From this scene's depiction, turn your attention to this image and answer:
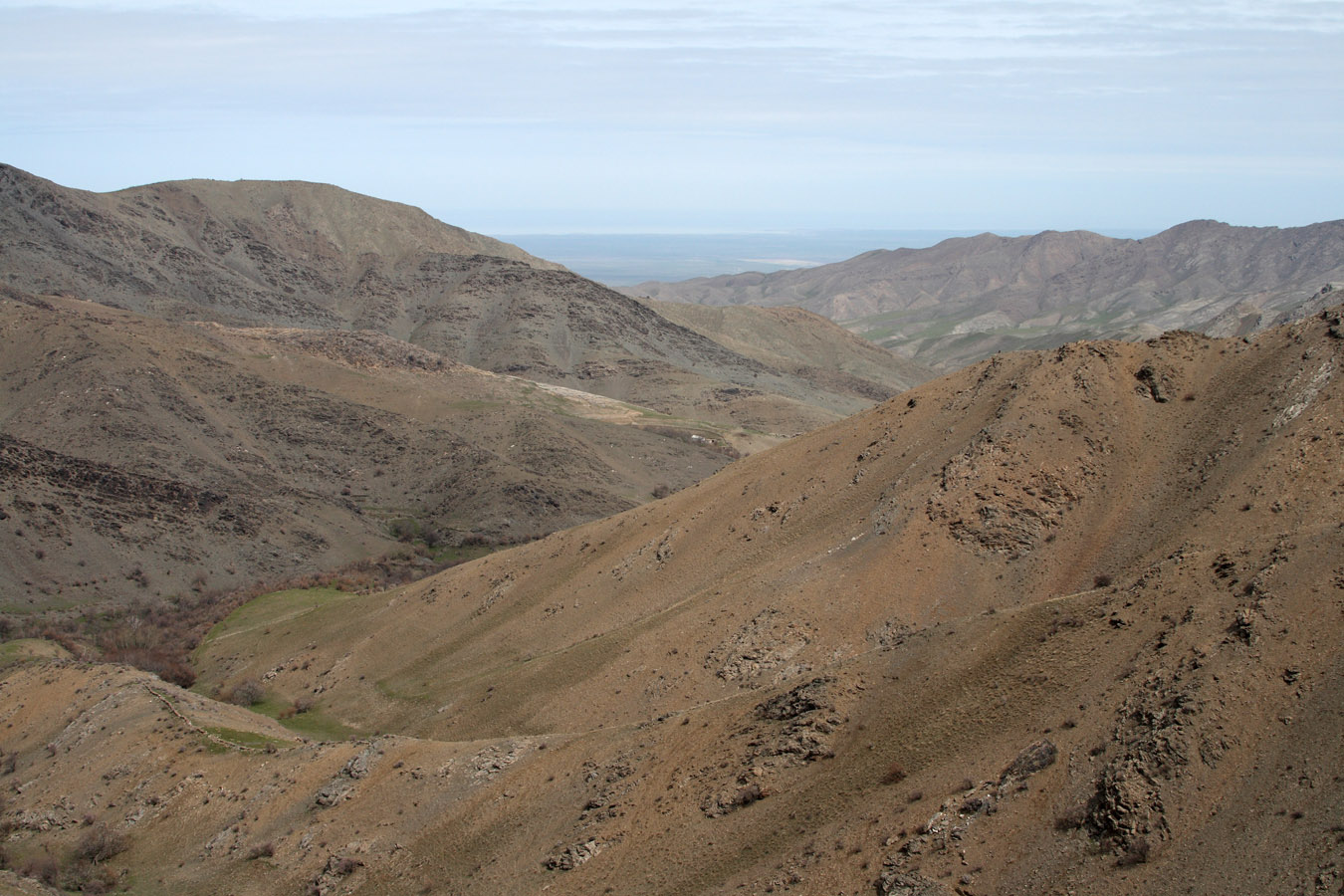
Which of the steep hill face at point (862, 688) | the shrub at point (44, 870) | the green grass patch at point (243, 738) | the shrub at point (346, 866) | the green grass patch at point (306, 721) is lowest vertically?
the green grass patch at point (306, 721)

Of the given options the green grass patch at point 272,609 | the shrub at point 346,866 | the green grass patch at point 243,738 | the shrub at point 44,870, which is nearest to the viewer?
the shrub at point 346,866

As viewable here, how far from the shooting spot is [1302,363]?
3459 cm

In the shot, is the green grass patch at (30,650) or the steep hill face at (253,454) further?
the steep hill face at (253,454)

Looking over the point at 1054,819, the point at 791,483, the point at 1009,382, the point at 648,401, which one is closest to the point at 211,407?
the point at 648,401

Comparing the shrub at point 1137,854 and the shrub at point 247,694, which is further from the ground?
the shrub at point 1137,854

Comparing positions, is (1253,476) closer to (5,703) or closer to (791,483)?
(791,483)

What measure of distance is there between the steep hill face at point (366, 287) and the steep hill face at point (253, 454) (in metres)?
23.5

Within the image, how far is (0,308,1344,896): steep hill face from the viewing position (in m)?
18.1

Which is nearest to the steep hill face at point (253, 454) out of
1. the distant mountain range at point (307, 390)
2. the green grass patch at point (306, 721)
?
the distant mountain range at point (307, 390)

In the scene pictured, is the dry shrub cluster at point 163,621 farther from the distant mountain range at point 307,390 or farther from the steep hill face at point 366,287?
the steep hill face at point 366,287

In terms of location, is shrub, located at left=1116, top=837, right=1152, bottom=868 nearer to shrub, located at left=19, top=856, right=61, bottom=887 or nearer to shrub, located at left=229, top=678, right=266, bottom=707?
shrub, located at left=19, top=856, right=61, bottom=887

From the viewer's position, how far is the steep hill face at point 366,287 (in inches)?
5531

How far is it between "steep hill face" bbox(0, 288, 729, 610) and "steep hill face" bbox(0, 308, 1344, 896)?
22.8m

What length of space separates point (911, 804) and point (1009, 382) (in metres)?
24.1
